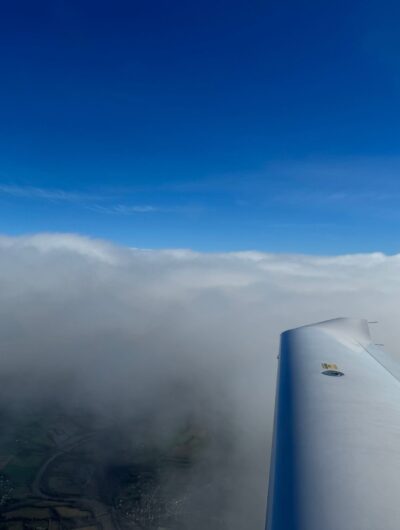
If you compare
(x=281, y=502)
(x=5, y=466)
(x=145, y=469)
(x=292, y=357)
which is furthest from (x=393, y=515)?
(x=5, y=466)

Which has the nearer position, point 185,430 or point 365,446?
point 365,446

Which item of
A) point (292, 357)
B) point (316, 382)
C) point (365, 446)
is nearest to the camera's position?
point (365, 446)

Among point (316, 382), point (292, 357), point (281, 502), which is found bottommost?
point (281, 502)

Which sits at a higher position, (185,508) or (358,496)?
(358,496)

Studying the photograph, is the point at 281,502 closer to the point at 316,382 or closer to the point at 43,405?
the point at 316,382

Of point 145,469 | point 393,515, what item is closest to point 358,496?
point 393,515

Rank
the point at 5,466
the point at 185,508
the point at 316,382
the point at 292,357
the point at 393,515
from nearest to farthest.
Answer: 1. the point at 393,515
2. the point at 316,382
3. the point at 292,357
4. the point at 185,508
5. the point at 5,466

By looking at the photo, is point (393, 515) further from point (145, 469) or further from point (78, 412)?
point (78, 412)
